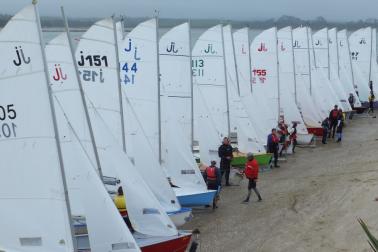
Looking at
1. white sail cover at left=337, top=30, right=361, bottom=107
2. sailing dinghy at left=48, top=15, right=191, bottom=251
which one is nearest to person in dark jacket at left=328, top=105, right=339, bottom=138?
white sail cover at left=337, top=30, right=361, bottom=107

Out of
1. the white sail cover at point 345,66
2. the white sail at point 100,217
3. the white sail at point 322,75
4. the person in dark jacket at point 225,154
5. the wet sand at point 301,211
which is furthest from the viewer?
the white sail cover at point 345,66

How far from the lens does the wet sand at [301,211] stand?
9836 millimetres

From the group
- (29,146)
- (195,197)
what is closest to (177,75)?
(195,197)

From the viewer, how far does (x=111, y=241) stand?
24.4 feet

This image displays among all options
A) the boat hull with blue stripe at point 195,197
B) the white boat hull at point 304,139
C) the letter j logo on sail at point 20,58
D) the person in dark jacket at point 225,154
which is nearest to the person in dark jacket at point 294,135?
the white boat hull at point 304,139

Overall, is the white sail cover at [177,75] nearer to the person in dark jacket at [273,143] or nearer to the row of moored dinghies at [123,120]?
the row of moored dinghies at [123,120]

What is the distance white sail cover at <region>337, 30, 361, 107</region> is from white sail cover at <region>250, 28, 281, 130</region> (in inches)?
283

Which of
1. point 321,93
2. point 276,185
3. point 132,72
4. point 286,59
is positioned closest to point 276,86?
point 286,59

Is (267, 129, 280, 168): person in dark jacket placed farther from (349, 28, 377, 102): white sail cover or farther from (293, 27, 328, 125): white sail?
(349, 28, 377, 102): white sail cover

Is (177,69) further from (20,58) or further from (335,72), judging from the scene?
(335,72)

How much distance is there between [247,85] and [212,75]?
3.27 metres

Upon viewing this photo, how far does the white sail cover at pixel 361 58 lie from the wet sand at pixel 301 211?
11.1 meters

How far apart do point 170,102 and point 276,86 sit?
6346mm

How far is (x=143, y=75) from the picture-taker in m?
11.7
